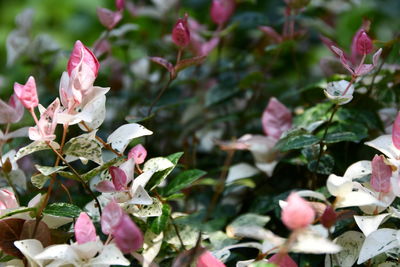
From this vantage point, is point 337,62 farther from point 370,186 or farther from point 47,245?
point 47,245

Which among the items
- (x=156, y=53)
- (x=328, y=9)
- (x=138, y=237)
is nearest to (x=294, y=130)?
(x=138, y=237)

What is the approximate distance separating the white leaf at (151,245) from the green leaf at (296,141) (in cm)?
22

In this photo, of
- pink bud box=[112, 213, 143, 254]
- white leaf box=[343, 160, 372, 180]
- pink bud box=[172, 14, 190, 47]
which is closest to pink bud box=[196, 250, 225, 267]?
pink bud box=[112, 213, 143, 254]

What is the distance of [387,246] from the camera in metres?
0.59

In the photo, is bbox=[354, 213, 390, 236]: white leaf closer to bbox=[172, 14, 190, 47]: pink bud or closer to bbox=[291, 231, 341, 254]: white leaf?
bbox=[291, 231, 341, 254]: white leaf

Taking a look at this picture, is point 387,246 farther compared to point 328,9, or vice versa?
point 328,9

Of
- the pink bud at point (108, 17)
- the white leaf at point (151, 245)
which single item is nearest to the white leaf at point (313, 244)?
the white leaf at point (151, 245)

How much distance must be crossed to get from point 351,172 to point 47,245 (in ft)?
1.29

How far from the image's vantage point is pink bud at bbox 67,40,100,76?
0.63m

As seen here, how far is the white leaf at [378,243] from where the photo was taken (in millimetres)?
586

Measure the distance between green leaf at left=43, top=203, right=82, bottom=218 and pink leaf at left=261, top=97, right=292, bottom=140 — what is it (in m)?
0.36

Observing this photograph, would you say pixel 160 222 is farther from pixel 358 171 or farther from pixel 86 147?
pixel 358 171

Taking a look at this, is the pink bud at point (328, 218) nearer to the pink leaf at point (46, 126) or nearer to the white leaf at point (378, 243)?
the white leaf at point (378, 243)

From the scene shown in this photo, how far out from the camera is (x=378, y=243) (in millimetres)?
596
